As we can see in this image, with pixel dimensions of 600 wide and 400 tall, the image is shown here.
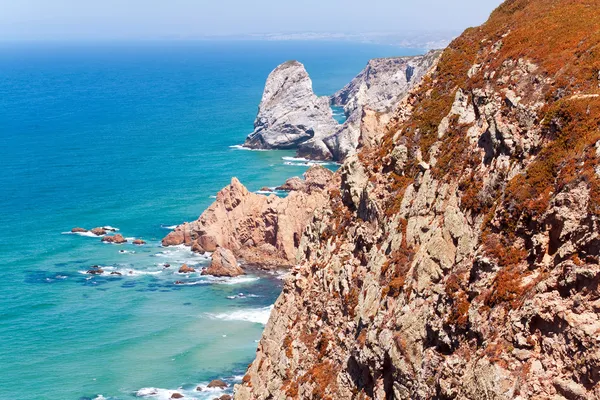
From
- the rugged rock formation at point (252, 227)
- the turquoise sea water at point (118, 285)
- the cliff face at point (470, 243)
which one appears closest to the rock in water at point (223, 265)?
the turquoise sea water at point (118, 285)

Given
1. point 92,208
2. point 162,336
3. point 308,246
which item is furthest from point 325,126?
point 308,246

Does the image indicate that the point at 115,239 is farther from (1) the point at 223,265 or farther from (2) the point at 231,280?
(2) the point at 231,280

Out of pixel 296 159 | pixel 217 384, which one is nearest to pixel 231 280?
pixel 217 384

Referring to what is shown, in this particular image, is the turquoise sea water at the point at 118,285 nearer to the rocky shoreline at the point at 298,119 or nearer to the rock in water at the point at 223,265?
the rock in water at the point at 223,265

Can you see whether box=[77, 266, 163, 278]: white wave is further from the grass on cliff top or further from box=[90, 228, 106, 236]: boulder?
the grass on cliff top

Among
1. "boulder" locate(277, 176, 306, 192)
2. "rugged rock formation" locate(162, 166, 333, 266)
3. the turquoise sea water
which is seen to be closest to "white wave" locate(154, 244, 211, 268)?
the turquoise sea water

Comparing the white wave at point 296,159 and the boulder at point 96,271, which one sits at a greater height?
the white wave at point 296,159

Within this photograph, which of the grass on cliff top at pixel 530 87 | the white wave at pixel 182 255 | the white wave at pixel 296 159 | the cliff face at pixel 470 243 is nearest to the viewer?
the cliff face at pixel 470 243
